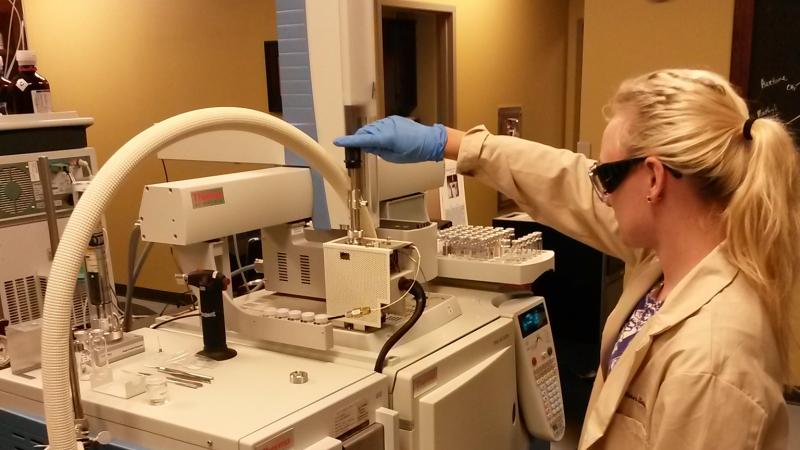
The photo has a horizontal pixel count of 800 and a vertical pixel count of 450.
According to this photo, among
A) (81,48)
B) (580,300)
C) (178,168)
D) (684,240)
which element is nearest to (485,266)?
(684,240)

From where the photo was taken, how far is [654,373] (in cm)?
105

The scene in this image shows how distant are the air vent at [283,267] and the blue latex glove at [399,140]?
336 millimetres

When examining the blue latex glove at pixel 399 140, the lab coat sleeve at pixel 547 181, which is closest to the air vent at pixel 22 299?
the blue latex glove at pixel 399 140

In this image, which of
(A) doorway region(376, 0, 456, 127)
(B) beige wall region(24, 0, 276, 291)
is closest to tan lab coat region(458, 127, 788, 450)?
(B) beige wall region(24, 0, 276, 291)

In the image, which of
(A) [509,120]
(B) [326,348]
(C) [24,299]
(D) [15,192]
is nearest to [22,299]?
(C) [24,299]

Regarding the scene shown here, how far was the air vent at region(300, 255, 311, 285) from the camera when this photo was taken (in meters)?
1.62

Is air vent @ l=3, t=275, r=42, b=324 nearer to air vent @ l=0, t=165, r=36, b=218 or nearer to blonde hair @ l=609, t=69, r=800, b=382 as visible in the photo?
air vent @ l=0, t=165, r=36, b=218

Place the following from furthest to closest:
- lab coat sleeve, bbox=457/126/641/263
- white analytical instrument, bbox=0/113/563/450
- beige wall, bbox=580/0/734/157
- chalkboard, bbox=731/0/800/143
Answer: beige wall, bbox=580/0/734/157 → chalkboard, bbox=731/0/800/143 → lab coat sleeve, bbox=457/126/641/263 → white analytical instrument, bbox=0/113/563/450

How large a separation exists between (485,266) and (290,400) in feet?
2.51

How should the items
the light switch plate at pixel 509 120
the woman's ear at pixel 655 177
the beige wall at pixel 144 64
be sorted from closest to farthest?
the woman's ear at pixel 655 177, the beige wall at pixel 144 64, the light switch plate at pixel 509 120

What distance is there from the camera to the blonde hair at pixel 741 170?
3.36ft

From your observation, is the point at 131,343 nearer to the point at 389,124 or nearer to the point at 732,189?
the point at 389,124

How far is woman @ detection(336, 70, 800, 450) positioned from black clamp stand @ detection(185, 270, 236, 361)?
745mm

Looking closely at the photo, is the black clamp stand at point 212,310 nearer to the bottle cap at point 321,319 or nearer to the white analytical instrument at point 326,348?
the white analytical instrument at point 326,348
